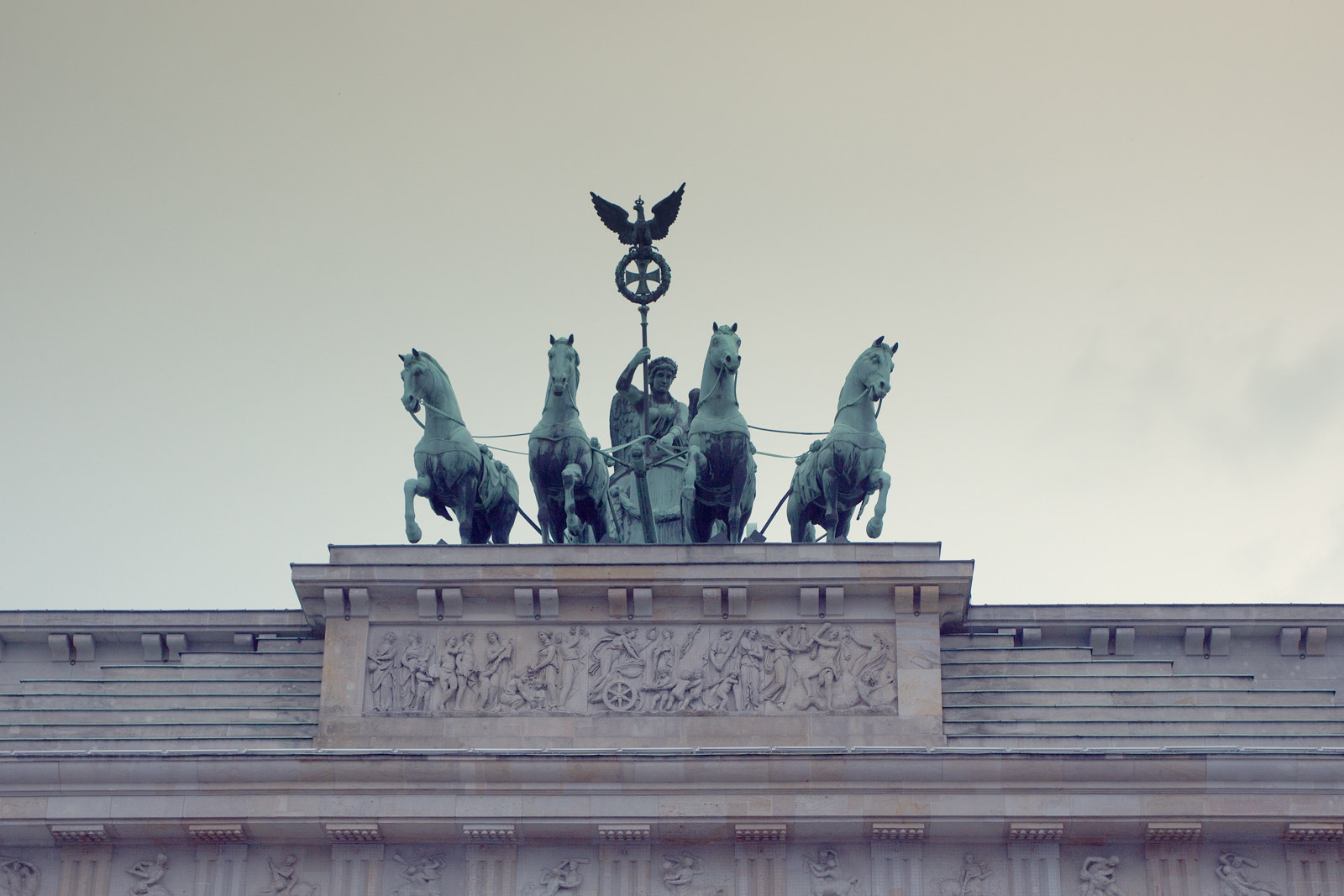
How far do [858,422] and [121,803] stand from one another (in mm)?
9391

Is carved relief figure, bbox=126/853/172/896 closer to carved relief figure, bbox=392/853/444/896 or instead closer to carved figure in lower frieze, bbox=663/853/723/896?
carved relief figure, bbox=392/853/444/896

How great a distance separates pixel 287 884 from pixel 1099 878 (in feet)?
28.2

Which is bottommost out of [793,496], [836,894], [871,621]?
[836,894]

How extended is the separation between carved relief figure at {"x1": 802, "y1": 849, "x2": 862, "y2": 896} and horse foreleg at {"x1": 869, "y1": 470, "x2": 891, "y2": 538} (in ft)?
Result: 13.7

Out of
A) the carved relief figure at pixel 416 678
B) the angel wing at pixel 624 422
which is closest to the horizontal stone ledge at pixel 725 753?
the carved relief figure at pixel 416 678

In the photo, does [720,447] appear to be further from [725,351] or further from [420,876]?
[420,876]

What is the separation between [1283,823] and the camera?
95.9 ft

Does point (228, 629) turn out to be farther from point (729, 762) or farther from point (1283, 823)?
point (1283, 823)

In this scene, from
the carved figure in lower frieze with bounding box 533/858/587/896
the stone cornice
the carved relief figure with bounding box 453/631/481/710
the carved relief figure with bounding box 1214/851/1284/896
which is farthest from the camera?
the stone cornice

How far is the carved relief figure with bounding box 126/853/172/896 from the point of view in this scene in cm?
2939

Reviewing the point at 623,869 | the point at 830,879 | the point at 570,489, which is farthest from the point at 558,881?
the point at 570,489

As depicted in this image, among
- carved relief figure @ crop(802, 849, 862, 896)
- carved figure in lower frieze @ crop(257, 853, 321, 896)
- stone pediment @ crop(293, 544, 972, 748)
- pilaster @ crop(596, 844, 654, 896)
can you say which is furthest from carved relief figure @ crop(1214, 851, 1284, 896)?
carved figure in lower frieze @ crop(257, 853, 321, 896)

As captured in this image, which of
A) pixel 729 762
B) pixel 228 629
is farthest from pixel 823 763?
pixel 228 629

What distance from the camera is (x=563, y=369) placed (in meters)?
32.1
